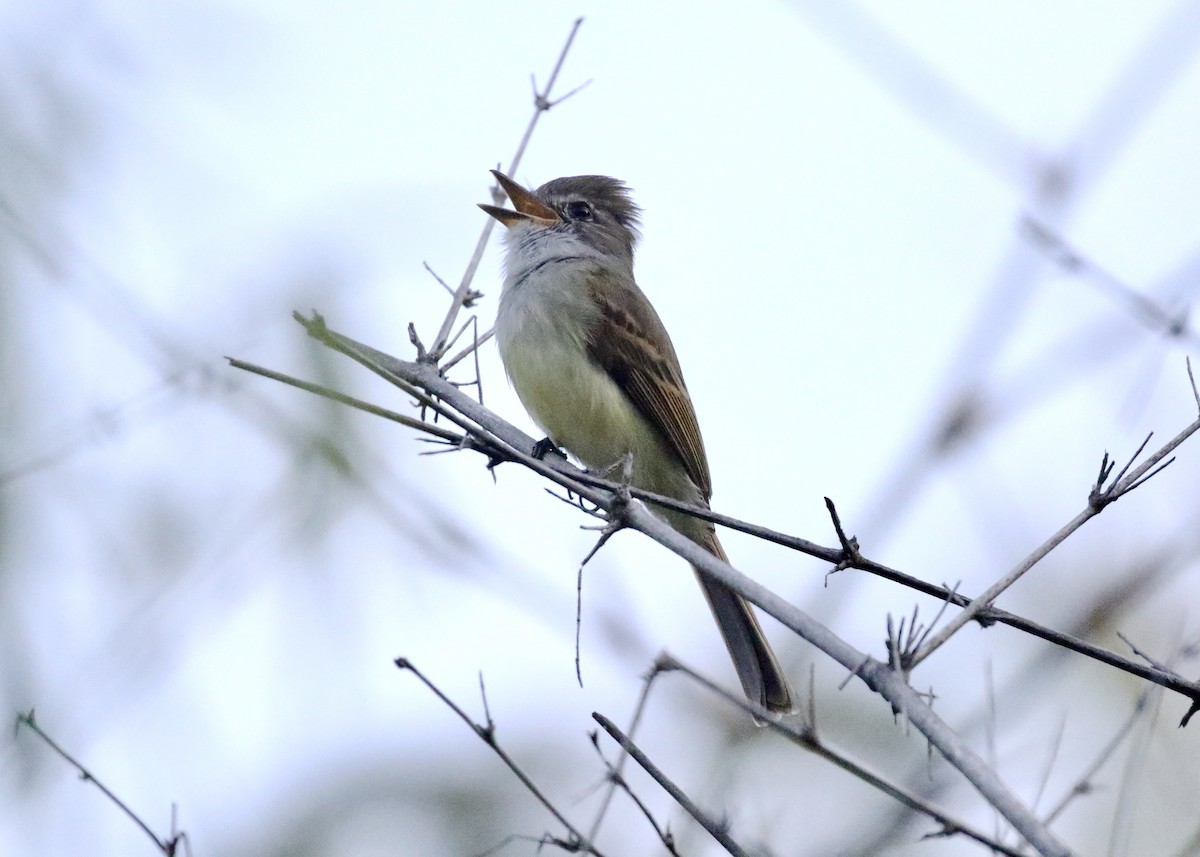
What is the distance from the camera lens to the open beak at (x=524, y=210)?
570cm

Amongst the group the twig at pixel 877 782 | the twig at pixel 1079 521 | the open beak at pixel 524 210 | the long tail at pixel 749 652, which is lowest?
the twig at pixel 877 782

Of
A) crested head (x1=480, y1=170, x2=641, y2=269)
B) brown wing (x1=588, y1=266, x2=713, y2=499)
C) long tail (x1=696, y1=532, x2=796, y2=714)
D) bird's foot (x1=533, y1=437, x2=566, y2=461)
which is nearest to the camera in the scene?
long tail (x1=696, y1=532, x2=796, y2=714)

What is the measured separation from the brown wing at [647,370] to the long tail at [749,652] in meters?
0.61

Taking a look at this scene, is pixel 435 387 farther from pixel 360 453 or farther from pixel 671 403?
pixel 671 403

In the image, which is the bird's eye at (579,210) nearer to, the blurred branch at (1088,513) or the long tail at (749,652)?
the long tail at (749,652)

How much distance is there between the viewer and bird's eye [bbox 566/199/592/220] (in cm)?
664

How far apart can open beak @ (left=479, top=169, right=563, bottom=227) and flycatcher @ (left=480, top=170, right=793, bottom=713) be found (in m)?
0.01

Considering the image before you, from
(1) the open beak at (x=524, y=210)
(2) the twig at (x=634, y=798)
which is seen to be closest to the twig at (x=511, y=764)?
(2) the twig at (x=634, y=798)

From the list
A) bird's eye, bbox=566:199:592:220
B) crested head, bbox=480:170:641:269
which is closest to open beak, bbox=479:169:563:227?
crested head, bbox=480:170:641:269

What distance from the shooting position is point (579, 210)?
670 centimetres

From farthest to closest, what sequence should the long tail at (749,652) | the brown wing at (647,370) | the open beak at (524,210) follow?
1. the open beak at (524,210)
2. the brown wing at (647,370)
3. the long tail at (749,652)

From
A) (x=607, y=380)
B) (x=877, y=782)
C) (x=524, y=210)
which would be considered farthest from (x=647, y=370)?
(x=877, y=782)

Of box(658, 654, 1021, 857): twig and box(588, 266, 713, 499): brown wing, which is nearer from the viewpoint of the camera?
box(658, 654, 1021, 857): twig

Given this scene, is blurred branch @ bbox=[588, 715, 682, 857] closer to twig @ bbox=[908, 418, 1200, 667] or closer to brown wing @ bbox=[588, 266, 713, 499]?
twig @ bbox=[908, 418, 1200, 667]
